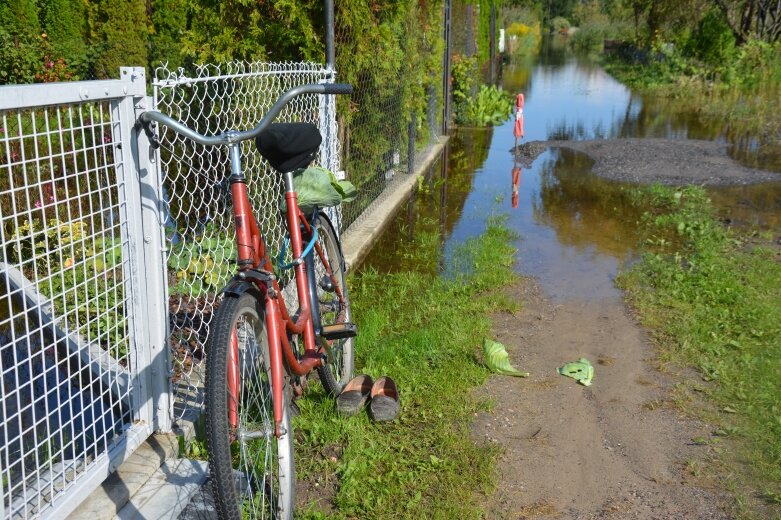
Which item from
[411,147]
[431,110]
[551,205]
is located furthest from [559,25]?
[551,205]

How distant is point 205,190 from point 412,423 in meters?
2.29

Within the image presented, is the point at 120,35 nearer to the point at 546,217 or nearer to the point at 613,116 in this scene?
the point at 546,217

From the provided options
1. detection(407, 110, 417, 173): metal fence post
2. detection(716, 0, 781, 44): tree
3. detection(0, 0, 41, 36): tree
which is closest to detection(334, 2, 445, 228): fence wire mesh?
detection(407, 110, 417, 173): metal fence post

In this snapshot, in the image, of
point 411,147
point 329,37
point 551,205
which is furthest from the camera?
point 411,147

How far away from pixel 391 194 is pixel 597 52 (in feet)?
142

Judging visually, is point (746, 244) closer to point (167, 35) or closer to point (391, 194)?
point (391, 194)

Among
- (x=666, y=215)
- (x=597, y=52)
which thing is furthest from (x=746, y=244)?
(x=597, y=52)

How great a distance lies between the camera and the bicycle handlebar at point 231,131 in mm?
2469

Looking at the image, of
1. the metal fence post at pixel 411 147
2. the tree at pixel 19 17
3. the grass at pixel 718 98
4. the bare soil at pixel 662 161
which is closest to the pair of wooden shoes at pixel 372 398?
the metal fence post at pixel 411 147

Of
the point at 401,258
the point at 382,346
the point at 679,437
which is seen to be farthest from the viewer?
the point at 401,258

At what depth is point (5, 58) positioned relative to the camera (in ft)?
35.9

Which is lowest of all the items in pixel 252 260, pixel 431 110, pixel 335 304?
pixel 335 304

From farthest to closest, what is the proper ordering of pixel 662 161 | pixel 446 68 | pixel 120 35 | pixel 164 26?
pixel 164 26 → pixel 446 68 → pixel 120 35 → pixel 662 161

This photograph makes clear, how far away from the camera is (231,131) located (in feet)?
8.47
